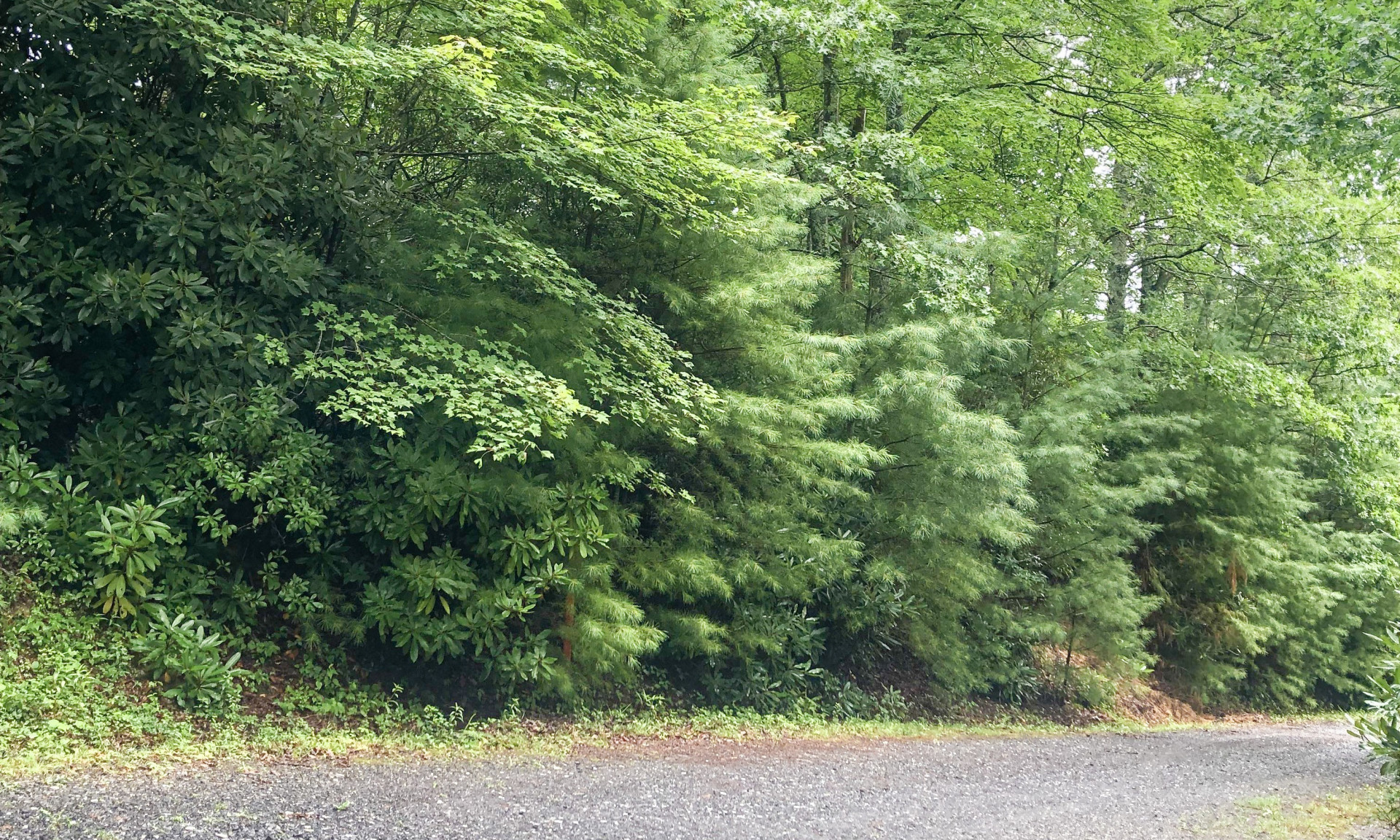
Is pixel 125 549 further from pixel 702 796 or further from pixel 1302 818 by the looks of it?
pixel 1302 818

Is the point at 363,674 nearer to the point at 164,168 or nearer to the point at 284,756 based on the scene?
the point at 284,756

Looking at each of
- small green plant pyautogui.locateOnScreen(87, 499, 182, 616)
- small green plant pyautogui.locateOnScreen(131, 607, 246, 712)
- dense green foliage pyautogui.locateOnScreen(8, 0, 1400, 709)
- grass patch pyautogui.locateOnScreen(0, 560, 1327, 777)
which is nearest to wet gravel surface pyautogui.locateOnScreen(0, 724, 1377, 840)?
grass patch pyautogui.locateOnScreen(0, 560, 1327, 777)

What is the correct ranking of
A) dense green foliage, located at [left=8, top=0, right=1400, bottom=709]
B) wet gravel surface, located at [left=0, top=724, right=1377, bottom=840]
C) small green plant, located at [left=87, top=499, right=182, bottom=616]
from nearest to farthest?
wet gravel surface, located at [left=0, top=724, right=1377, bottom=840], small green plant, located at [left=87, top=499, right=182, bottom=616], dense green foliage, located at [left=8, top=0, right=1400, bottom=709]

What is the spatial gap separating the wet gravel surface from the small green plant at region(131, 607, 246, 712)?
3.00 feet

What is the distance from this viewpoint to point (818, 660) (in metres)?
10.1

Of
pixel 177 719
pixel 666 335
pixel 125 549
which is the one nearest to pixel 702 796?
pixel 177 719

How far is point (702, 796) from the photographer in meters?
5.95

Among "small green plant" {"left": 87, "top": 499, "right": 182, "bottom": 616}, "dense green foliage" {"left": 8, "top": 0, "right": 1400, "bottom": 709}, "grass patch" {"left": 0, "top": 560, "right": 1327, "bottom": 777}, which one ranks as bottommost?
"grass patch" {"left": 0, "top": 560, "right": 1327, "bottom": 777}

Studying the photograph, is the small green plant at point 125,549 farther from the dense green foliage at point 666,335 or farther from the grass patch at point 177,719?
the grass patch at point 177,719

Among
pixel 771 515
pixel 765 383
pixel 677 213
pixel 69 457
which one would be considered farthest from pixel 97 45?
pixel 771 515

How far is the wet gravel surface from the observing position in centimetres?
446

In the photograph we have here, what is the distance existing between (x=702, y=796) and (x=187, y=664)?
3.39 m

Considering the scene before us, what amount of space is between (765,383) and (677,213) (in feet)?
5.79

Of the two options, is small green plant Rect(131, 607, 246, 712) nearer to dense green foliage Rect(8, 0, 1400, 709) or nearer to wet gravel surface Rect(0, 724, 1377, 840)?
dense green foliage Rect(8, 0, 1400, 709)
